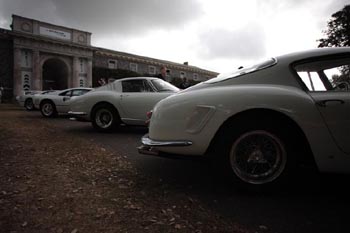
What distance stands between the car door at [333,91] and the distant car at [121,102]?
3.69 metres

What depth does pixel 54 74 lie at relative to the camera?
3403cm

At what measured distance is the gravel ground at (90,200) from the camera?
1830 mm

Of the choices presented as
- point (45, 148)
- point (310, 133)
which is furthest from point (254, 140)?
point (45, 148)

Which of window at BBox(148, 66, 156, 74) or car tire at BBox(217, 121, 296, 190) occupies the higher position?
window at BBox(148, 66, 156, 74)

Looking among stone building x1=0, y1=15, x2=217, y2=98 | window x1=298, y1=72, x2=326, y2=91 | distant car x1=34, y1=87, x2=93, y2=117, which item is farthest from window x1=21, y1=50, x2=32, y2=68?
window x1=298, y1=72, x2=326, y2=91

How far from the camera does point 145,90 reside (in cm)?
605

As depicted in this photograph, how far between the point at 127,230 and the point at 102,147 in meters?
2.89

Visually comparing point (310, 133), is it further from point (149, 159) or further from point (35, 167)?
point (35, 167)

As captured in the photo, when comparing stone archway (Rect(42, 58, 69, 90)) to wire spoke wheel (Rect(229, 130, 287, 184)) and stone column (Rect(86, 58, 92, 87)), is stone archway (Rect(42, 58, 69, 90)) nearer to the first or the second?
stone column (Rect(86, 58, 92, 87))

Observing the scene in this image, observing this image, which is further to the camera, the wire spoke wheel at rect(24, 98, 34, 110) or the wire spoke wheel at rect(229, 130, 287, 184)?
the wire spoke wheel at rect(24, 98, 34, 110)

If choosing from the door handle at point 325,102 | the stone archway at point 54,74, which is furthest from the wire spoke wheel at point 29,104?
the stone archway at point 54,74

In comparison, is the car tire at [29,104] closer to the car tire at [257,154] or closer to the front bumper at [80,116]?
the front bumper at [80,116]

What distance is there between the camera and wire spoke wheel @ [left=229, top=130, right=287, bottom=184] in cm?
236

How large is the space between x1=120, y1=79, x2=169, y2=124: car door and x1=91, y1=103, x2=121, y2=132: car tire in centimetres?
28
